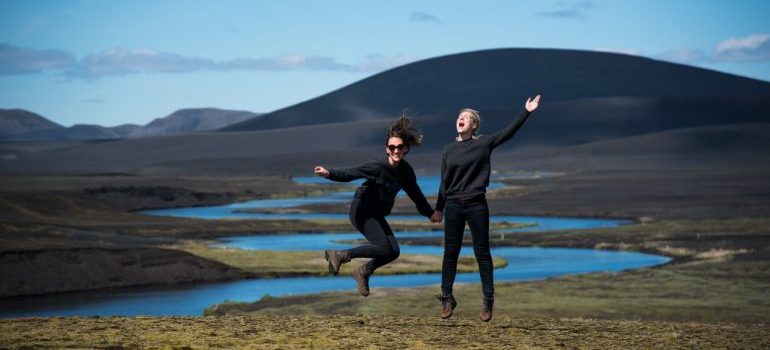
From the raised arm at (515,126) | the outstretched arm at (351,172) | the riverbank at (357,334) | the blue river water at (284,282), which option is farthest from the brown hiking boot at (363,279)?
the blue river water at (284,282)

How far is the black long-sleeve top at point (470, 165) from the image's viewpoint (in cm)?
1373

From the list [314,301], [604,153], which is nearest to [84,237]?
[314,301]

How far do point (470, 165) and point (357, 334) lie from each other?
101 inches

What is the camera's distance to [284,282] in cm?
4916

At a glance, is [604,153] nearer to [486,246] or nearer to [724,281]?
[724,281]

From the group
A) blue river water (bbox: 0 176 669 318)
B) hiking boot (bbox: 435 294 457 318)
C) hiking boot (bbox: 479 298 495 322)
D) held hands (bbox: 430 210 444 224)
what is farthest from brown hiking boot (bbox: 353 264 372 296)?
blue river water (bbox: 0 176 669 318)

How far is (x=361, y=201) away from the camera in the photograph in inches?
565

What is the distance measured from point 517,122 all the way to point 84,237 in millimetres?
54058

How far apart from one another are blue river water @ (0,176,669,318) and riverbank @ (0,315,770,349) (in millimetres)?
22873

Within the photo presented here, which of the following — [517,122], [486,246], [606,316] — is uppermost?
[517,122]

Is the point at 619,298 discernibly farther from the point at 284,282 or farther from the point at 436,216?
the point at 436,216

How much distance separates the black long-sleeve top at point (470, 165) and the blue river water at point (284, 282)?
84.2 ft

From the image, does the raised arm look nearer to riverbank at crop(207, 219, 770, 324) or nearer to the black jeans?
the black jeans

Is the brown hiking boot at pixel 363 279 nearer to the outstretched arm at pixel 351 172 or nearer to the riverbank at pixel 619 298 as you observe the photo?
the outstretched arm at pixel 351 172
